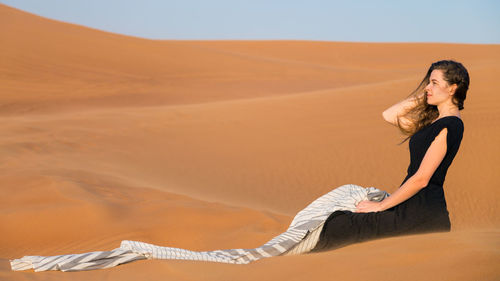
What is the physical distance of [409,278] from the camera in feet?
9.36

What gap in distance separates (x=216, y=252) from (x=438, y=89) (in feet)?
6.36

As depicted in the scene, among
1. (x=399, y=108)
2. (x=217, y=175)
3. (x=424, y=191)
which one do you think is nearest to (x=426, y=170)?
(x=424, y=191)

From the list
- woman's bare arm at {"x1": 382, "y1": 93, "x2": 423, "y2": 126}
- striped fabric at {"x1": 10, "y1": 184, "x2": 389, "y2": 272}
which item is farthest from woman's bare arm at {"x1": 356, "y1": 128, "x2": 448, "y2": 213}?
woman's bare arm at {"x1": 382, "y1": 93, "x2": 423, "y2": 126}

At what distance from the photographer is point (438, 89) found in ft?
13.4

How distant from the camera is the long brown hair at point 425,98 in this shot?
13.2 feet

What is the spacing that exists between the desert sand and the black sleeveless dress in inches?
9.9

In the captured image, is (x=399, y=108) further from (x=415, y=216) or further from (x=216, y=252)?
(x=216, y=252)

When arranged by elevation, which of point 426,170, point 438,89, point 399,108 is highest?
point 399,108

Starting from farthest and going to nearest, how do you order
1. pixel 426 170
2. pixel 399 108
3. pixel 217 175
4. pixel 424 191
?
pixel 217 175
pixel 399 108
pixel 424 191
pixel 426 170

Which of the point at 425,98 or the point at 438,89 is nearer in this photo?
the point at 438,89

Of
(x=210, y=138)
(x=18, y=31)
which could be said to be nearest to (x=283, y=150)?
(x=210, y=138)

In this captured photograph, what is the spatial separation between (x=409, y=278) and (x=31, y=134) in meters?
9.89

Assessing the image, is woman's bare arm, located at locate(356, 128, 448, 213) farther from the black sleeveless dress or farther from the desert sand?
the desert sand

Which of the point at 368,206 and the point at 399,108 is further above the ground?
the point at 399,108
